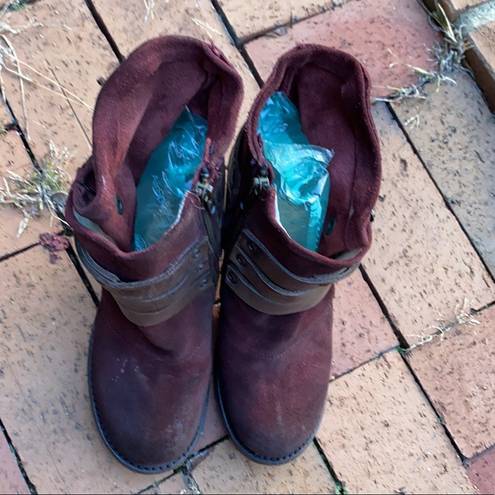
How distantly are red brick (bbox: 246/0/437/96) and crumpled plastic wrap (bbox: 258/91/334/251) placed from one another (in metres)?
0.41

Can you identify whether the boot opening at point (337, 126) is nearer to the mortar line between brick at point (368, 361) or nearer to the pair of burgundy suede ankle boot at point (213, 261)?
the pair of burgundy suede ankle boot at point (213, 261)

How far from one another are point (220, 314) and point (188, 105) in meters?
0.41

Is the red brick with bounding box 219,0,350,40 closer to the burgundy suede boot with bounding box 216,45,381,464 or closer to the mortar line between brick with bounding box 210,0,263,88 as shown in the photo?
the mortar line between brick with bounding box 210,0,263,88

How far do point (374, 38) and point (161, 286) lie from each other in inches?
34.6

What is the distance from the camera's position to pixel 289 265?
1.12 m

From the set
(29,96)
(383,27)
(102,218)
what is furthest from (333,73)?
(29,96)

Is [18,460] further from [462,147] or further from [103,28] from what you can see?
[462,147]

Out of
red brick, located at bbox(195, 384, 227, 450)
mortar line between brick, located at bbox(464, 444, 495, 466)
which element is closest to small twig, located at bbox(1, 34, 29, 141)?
red brick, located at bbox(195, 384, 227, 450)

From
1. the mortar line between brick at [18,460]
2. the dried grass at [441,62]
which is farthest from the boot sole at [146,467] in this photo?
the dried grass at [441,62]

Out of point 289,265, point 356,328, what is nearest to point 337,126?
point 289,265

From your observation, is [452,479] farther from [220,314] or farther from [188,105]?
[188,105]

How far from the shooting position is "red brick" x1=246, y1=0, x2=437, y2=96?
1666 mm

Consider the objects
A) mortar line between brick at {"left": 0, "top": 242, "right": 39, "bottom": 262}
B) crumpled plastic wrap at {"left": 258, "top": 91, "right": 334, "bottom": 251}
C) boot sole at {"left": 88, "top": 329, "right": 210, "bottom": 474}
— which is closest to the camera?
crumpled plastic wrap at {"left": 258, "top": 91, "right": 334, "bottom": 251}

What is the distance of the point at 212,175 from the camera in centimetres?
115
